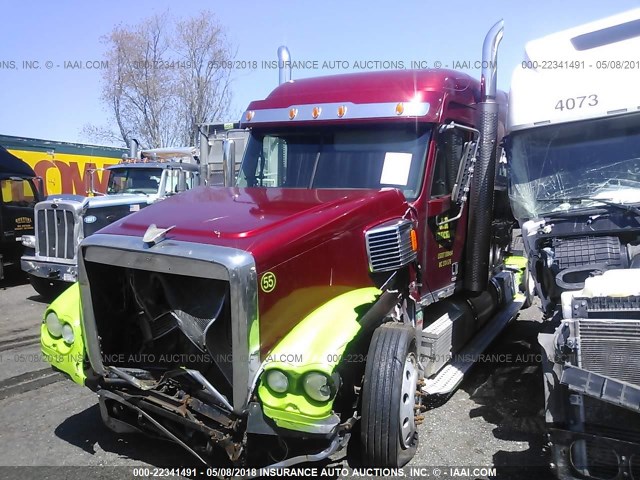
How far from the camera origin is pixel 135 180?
37.5 ft

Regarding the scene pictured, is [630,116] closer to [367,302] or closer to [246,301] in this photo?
[367,302]

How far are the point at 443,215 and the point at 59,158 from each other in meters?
16.8

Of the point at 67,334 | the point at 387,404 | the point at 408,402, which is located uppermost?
the point at 67,334

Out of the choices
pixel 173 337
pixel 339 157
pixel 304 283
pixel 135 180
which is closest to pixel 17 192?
pixel 135 180

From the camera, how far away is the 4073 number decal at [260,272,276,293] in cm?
322

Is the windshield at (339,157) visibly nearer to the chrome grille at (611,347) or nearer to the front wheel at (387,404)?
the front wheel at (387,404)

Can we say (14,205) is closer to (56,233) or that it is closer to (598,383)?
(56,233)

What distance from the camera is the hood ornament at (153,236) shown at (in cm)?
340

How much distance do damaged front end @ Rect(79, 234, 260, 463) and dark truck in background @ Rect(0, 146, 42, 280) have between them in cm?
821

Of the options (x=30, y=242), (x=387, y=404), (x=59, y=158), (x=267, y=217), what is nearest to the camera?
(x=387, y=404)

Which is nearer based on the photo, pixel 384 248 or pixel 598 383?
pixel 598 383

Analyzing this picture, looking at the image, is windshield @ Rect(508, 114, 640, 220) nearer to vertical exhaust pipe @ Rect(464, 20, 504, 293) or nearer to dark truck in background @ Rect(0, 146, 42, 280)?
vertical exhaust pipe @ Rect(464, 20, 504, 293)

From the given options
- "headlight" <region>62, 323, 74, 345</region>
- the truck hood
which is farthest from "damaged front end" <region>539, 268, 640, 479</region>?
"headlight" <region>62, 323, 74, 345</region>

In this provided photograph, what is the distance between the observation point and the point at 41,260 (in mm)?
9031
